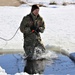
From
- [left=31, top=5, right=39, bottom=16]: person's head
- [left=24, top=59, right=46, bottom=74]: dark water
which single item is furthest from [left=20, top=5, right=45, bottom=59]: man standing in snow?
[left=24, top=59, right=46, bottom=74]: dark water

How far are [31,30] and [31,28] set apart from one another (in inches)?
2.6

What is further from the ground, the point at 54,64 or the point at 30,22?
the point at 30,22

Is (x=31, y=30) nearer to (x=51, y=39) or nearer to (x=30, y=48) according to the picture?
(x=30, y=48)

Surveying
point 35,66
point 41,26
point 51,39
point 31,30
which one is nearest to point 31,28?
point 31,30

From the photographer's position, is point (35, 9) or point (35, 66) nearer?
point (35, 66)

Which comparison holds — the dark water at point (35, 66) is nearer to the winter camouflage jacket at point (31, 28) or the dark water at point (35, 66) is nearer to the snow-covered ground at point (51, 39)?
the snow-covered ground at point (51, 39)

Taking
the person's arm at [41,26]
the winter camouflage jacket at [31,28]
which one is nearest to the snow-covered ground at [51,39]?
the winter camouflage jacket at [31,28]

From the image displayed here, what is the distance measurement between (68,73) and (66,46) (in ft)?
10.5

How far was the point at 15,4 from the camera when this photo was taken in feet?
87.9

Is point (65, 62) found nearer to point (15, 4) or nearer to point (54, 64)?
point (54, 64)

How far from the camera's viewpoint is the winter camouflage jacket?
8.38 meters

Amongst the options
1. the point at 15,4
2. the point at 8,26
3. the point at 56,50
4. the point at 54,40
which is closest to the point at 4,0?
the point at 15,4

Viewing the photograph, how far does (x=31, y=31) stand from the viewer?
8430mm

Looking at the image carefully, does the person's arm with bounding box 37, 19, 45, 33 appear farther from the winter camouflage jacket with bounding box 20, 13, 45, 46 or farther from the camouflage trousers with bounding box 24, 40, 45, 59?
the camouflage trousers with bounding box 24, 40, 45, 59
